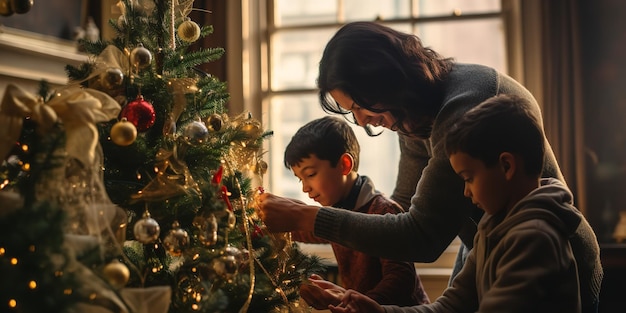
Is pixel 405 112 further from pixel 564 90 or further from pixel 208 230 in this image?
pixel 564 90

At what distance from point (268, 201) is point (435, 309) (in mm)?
433

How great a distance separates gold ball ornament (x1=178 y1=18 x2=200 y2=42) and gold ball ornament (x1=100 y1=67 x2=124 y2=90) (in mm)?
264

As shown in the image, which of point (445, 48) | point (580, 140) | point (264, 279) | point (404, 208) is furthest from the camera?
point (445, 48)

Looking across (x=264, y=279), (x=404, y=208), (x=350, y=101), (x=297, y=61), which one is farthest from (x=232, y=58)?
(x=264, y=279)

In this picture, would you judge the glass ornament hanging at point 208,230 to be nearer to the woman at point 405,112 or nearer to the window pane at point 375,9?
the woman at point 405,112

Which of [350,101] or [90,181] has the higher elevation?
[350,101]

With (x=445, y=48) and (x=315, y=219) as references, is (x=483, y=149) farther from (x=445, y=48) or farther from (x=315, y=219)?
(x=445, y=48)

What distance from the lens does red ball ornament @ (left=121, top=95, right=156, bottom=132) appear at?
1391 millimetres

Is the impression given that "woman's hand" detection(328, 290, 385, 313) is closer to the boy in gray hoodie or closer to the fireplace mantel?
the boy in gray hoodie

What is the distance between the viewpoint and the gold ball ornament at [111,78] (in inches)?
54.4

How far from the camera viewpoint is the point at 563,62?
2.77 m

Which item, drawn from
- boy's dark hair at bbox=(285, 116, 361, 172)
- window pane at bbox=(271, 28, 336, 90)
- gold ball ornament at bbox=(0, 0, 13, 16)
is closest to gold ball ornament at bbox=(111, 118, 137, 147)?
gold ball ornament at bbox=(0, 0, 13, 16)

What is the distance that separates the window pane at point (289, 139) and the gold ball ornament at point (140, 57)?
180 centimetres

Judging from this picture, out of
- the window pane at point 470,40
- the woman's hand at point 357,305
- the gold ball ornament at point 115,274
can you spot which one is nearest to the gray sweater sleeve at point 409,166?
the woman's hand at point 357,305
